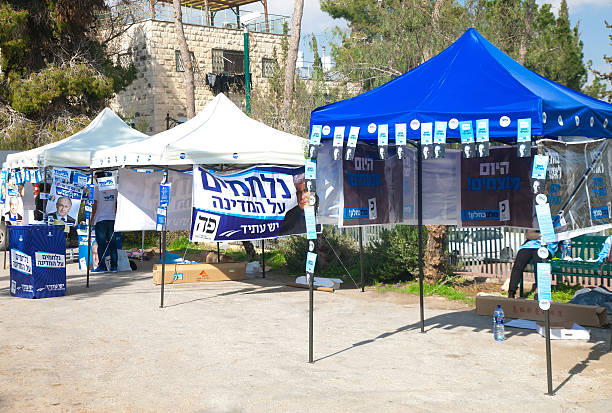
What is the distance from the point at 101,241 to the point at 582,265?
10453mm

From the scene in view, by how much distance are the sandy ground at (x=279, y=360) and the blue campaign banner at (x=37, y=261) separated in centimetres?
55

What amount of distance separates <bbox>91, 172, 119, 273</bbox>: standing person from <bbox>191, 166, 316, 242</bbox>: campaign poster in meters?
4.32

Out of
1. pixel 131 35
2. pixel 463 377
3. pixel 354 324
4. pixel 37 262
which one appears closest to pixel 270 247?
pixel 37 262

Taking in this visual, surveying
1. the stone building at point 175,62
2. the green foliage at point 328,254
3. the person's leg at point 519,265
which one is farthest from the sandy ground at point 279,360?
the stone building at point 175,62

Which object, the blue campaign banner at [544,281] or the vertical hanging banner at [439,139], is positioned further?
the vertical hanging banner at [439,139]

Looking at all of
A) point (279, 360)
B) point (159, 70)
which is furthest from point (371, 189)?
point (159, 70)

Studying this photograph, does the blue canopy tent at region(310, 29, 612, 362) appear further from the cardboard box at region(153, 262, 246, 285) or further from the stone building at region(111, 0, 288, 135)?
the stone building at region(111, 0, 288, 135)

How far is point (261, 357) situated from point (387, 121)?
10.0ft

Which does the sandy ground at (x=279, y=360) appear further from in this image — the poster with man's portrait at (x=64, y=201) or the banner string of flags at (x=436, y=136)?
the poster with man's portrait at (x=64, y=201)

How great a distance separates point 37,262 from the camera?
12.0m

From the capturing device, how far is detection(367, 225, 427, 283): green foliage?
1293 centimetres

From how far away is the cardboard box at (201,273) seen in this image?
13.9 meters

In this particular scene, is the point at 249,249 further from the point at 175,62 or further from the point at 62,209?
the point at 175,62

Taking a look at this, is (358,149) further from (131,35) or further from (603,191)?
(131,35)
